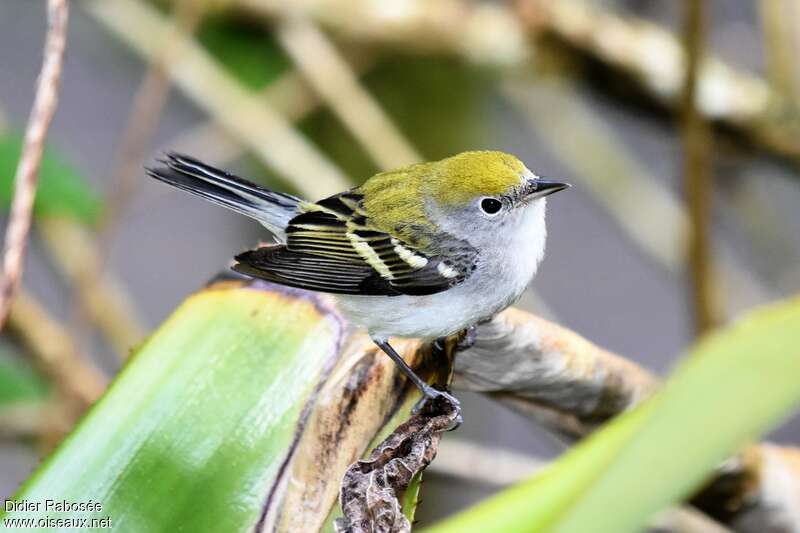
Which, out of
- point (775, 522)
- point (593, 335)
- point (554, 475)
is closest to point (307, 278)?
point (775, 522)

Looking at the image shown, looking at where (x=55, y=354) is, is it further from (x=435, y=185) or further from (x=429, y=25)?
(x=429, y=25)

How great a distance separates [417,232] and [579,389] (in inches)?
28.1

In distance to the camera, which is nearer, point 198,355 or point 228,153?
point 198,355

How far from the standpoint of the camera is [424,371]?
5.24ft

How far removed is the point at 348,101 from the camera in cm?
303

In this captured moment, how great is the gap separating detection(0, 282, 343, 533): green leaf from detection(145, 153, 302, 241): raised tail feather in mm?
478

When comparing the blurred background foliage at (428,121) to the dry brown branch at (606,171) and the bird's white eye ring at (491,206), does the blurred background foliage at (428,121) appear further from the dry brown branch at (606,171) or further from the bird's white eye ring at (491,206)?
the bird's white eye ring at (491,206)

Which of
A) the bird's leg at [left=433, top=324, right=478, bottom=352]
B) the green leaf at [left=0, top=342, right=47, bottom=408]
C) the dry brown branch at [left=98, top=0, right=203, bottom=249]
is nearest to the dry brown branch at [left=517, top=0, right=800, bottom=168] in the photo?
the dry brown branch at [left=98, top=0, right=203, bottom=249]

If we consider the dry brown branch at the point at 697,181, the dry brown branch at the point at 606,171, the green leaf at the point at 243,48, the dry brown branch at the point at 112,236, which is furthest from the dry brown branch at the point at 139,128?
the dry brown branch at the point at 697,181

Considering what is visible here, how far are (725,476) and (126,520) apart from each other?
2.90 ft

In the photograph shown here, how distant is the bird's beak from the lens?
6.47 feet

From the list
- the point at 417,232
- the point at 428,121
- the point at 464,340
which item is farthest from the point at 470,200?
the point at 428,121

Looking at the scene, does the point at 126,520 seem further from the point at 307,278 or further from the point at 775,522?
the point at 775,522

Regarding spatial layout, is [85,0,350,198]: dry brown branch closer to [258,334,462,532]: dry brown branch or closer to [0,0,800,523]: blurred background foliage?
[0,0,800,523]: blurred background foliage
